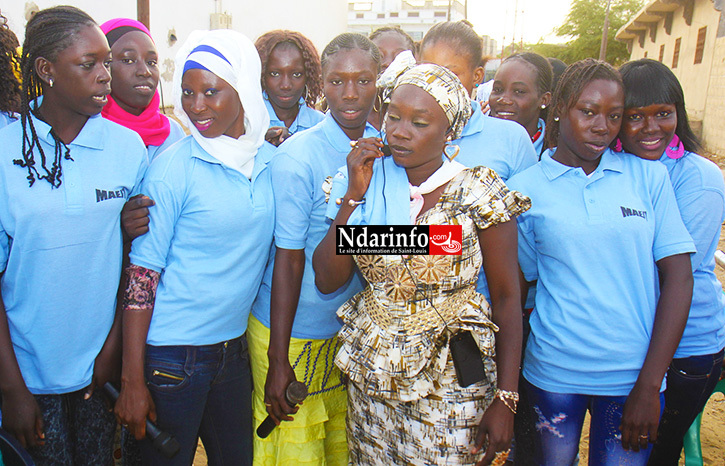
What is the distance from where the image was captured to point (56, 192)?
181cm

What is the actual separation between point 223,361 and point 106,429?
1.75 feet

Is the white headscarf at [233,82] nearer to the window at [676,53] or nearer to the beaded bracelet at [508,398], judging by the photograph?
the beaded bracelet at [508,398]

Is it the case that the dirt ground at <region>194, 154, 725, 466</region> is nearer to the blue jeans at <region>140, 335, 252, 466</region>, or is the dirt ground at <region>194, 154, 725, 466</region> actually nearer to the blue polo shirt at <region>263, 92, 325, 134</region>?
the blue jeans at <region>140, 335, 252, 466</region>

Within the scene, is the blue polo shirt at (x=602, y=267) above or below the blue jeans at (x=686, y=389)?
above

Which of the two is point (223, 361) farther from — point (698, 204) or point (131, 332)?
point (698, 204)

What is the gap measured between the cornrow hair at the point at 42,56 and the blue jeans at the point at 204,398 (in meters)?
0.74

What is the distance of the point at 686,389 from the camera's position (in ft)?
7.15

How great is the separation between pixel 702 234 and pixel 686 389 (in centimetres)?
65

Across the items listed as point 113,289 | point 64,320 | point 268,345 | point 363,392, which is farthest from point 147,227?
point 363,392

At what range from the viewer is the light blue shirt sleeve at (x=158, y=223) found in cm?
194

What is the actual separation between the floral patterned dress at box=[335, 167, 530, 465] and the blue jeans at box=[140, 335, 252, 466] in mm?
537

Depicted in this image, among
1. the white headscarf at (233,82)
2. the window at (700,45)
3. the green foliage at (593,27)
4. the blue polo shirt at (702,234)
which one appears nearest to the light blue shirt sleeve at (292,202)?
the white headscarf at (233,82)

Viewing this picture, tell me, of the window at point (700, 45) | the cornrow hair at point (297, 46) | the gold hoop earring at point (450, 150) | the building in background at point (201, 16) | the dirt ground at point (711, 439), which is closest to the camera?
the gold hoop earring at point (450, 150)

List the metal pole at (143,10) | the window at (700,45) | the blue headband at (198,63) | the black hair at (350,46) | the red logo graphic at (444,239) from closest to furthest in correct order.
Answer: the red logo graphic at (444,239) < the blue headband at (198,63) < the black hair at (350,46) < the metal pole at (143,10) < the window at (700,45)
